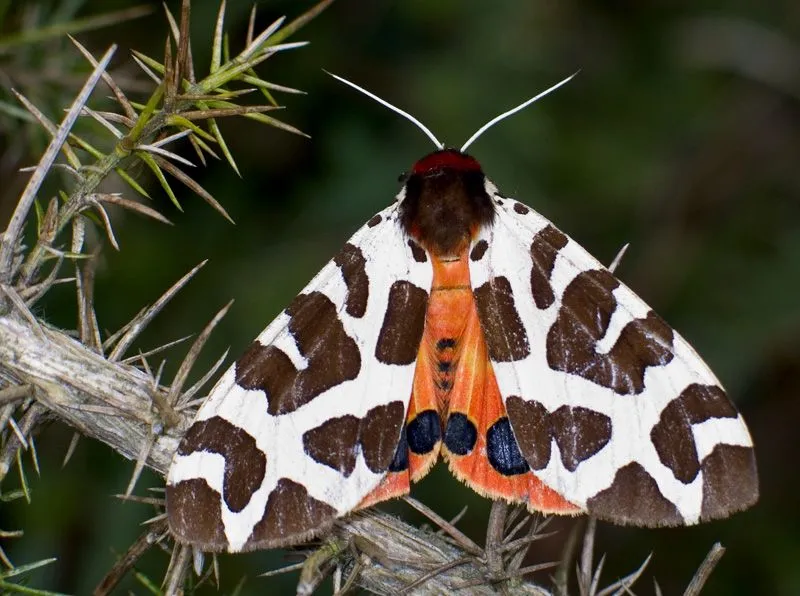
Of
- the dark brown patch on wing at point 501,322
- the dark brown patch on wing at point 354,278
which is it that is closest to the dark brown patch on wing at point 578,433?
the dark brown patch on wing at point 501,322

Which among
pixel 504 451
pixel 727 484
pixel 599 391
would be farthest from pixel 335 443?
pixel 727 484

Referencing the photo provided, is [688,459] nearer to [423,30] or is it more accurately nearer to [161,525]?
[161,525]

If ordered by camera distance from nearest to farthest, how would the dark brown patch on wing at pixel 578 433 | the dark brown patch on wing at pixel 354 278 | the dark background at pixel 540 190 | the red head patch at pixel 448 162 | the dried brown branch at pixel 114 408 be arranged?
the dried brown branch at pixel 114 408, the dark brown patch on wing at pixel 578 433, the dark brown patch on wing at pixel 354 278, the red head patch at pixel 448 162, the dark background at pixel 540 190

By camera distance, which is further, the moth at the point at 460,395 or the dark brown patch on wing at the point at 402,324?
the dark brown patch on wing at the point at 402,324

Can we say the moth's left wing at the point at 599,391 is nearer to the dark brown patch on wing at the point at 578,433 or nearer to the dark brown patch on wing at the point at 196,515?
the dark brown patch on wing at the point at 578,433

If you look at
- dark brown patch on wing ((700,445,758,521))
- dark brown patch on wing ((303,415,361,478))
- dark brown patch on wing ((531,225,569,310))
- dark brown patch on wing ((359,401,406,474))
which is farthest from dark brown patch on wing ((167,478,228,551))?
dark brown patch on wing ((700,445,758,521))

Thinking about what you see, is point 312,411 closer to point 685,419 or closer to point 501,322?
point 501,322

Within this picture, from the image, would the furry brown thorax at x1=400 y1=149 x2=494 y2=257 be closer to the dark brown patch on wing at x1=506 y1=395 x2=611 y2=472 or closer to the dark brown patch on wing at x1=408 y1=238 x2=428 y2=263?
the dark brown patch on wing at x1=408 y1=238 x2=428 y2=263
